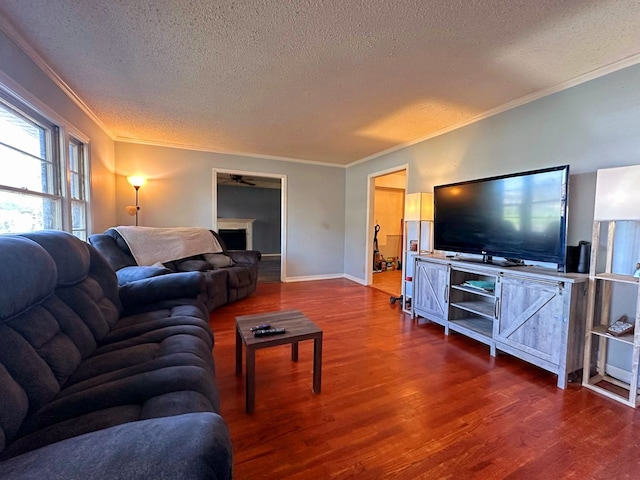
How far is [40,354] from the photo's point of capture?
43.9 inches

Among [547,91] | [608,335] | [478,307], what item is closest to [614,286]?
[608,335]

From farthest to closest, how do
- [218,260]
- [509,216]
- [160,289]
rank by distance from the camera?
[218,260] → [509,216] → [160,289]

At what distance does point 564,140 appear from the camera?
240 centimetres

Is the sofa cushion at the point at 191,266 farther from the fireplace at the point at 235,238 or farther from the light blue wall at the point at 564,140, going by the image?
the fireplace at the point at 235,238

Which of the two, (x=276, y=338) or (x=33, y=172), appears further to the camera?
(x=33, y=172)

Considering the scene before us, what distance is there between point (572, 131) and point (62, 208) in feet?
15.2

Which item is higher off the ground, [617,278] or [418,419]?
[617,278]

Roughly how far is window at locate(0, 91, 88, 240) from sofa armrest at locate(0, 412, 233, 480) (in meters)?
2.26

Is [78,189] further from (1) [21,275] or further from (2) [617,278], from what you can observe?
(2) [617,278]

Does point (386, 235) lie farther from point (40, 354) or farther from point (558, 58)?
point (40, 354)

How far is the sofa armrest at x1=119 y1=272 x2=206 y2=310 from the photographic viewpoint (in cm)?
208

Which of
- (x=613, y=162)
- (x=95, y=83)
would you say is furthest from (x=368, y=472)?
(x=95, y=83)

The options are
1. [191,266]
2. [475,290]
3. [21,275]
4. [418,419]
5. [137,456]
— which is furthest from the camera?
[191,266]

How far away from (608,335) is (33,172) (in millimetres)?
4578
